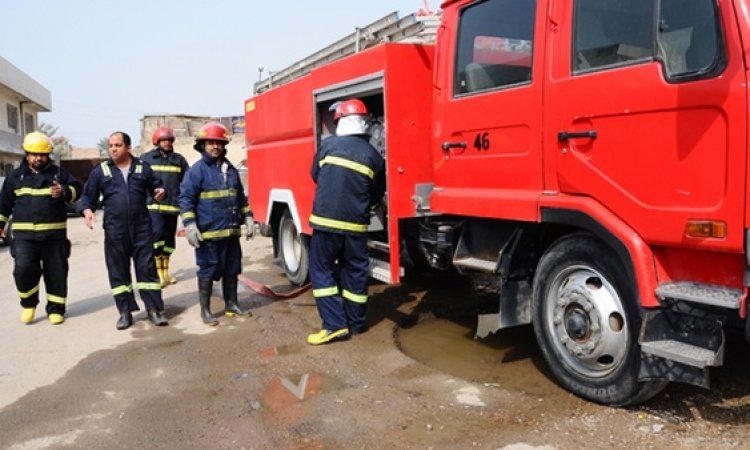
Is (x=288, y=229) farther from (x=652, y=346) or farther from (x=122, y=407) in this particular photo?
(x=652, y=346)

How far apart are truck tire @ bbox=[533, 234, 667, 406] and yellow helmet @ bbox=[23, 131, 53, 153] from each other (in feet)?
14.9

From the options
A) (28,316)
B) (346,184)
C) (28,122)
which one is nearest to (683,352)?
(346,184)

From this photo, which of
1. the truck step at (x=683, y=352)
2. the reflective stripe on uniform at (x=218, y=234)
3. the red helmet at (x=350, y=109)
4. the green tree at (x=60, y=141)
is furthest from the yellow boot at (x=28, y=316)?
the green tree at (x=60, y=141)

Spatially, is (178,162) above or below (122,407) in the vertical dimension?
above

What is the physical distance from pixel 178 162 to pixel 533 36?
5.04 metres

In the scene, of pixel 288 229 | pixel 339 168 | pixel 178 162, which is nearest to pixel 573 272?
pixel 339 168

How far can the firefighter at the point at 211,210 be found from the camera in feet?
17.7

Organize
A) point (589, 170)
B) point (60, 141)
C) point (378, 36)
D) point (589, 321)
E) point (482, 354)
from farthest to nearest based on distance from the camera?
point (60, 141), point (378, 36), point (482, 354), point (589, 321), point (589, 170)

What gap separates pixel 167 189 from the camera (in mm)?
7102

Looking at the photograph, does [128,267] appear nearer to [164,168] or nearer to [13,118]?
[164,168]

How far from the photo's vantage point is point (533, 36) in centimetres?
342

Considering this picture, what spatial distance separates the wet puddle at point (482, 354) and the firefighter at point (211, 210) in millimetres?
1765

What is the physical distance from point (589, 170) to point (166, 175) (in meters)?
5.35

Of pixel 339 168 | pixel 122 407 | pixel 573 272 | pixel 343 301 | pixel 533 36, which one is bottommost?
pixel 122 407
